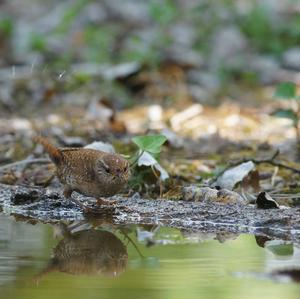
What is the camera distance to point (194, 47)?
12.4 metres

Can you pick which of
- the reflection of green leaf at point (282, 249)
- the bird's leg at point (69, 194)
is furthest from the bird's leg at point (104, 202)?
the reflection of green leaf at point (282, 249)

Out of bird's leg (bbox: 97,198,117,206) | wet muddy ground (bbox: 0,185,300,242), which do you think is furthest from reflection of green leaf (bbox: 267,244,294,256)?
bird's leg (bbox: 97,198,117,206)

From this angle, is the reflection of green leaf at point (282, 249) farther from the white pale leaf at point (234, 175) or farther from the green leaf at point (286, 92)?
the green leaf at point (286, 92)

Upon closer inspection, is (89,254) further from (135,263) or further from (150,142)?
(150,142)

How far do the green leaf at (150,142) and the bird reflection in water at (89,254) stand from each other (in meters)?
0.93

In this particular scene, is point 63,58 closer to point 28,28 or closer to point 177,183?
point 28,28

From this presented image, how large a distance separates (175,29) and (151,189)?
7748 millimetres

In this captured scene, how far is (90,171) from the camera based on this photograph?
572 cm

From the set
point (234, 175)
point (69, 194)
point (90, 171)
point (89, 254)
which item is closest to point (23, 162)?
point (69, 194)

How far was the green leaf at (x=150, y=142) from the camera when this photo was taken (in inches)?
236

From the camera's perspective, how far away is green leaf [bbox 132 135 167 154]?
600 cm

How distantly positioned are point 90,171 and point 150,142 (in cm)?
51

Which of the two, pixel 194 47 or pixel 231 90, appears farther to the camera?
pixel 194 47

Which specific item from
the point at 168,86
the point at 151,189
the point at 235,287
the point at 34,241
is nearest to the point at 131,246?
the point at 34,241
